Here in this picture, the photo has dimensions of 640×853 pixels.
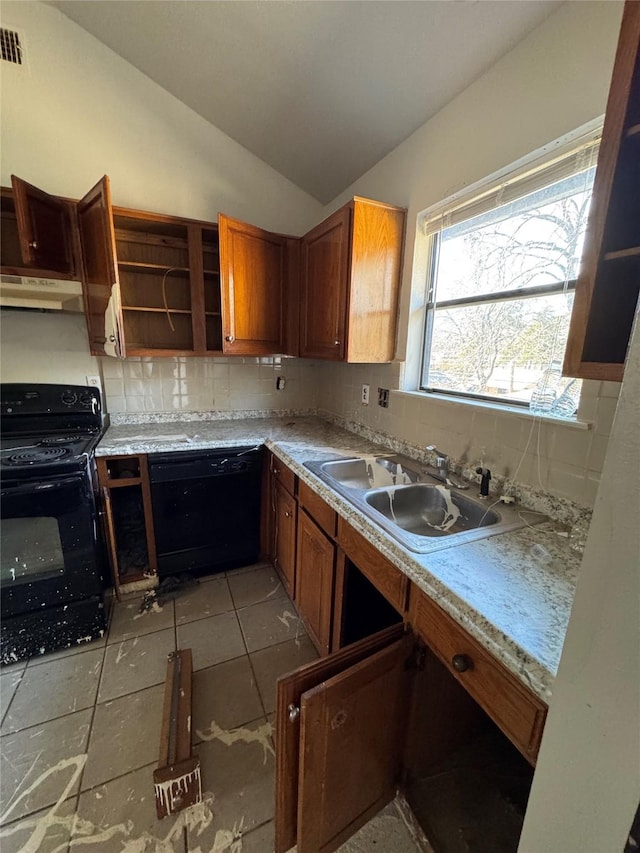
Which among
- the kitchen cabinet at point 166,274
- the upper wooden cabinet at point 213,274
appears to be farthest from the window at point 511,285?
the kitchen cabinet at point 166,274

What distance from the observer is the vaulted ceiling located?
126 cm

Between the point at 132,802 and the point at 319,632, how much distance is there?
0.82m

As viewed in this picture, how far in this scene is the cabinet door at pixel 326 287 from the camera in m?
1.82

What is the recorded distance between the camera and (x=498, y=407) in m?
1.40

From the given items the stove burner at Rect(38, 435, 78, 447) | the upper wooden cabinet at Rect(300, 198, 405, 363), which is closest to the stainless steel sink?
the upper wooden cabinet at Rect(300, 198, 405, 363)

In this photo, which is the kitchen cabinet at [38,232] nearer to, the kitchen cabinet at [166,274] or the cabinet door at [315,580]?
the kitchen cabinet at [166,274]

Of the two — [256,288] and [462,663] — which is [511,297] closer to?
[462,663]

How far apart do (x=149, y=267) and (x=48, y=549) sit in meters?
1.65

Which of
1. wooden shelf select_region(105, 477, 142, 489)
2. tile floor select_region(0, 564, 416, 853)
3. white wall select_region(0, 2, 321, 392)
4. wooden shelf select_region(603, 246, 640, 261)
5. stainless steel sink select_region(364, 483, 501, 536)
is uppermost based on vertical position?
white wall select_region(0, 2, 321, 392)

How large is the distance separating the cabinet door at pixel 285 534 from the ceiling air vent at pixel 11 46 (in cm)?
260

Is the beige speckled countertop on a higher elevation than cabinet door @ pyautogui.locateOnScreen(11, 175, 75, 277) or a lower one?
lower

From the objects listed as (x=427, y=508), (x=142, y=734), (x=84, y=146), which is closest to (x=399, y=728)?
(x=427, y=508)

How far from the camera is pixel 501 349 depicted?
148 cm

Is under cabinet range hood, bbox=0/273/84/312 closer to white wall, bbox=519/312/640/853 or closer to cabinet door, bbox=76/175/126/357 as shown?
cabinet door, bbox=76/175/126/357
